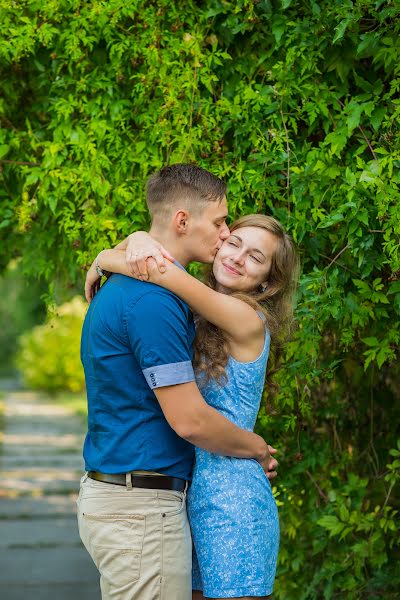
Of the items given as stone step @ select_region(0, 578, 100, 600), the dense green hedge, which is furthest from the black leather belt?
stone step @ select_region(0, 578, 100, 600)

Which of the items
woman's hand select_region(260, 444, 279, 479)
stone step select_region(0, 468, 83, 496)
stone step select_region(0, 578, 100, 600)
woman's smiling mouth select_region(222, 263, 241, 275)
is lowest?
stone step select_region(0, 468, 83, 496)

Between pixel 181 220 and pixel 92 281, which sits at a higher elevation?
pixel 181 220

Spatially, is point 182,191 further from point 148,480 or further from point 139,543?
point 139,543

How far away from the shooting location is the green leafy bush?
19.2 meters

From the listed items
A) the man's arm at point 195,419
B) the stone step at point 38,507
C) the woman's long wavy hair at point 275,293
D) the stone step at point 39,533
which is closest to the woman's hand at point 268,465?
the man's arm at point 195,419

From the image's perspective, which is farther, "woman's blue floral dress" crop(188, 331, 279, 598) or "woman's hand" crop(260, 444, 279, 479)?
"woman's hand" crop(260, 444, 279, 479)

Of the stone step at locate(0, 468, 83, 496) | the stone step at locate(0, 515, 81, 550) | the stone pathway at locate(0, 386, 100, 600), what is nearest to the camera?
the stone pathway at locate(0, 386, 100, 600)

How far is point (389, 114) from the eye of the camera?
3.58 m

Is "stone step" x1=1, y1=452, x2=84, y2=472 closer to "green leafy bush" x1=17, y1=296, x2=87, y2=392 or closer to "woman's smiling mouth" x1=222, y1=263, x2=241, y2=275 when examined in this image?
"green leafy bush" x1=17, y1=296, x2=87, y2=392

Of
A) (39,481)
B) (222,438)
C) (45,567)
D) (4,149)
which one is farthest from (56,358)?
(222,438)

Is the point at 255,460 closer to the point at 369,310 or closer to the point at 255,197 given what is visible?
the point at 369,310

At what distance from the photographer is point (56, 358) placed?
19.5 meters

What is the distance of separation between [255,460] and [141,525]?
0.41m

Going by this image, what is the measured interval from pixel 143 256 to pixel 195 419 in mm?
473
